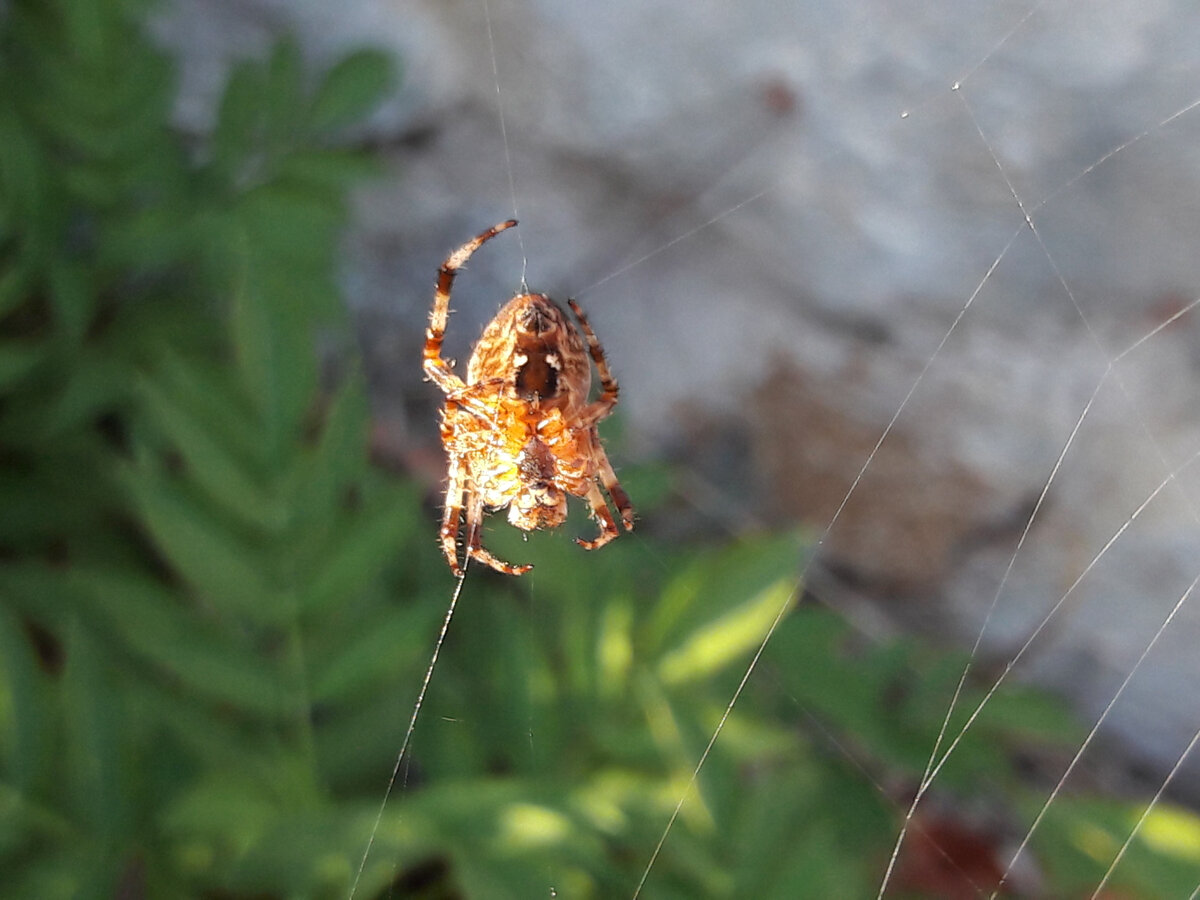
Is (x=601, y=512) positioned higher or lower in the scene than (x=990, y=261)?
lower

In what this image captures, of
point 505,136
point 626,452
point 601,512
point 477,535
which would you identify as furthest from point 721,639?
point 505,136

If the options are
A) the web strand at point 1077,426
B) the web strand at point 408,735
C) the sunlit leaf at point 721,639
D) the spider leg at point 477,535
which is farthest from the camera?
the web strand at point 1077,426

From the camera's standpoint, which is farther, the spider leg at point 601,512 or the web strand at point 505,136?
the web strand at point 505,136

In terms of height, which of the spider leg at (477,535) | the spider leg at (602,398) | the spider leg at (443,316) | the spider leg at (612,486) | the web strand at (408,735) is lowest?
the web strand at (408,735)

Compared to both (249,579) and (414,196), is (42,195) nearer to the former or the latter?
(249,579)

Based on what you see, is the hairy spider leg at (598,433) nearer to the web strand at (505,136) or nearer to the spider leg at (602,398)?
the spider leg at (602,398)

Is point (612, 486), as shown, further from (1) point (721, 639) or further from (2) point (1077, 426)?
(2) point (1077, 426)

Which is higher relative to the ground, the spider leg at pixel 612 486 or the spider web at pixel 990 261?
the spider web at pixel 990 261

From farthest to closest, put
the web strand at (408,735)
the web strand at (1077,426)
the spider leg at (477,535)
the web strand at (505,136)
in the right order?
the web strand at (505,136), the web strand at (1077,426), the spider leg at (477,535), the web strand at (408,735)

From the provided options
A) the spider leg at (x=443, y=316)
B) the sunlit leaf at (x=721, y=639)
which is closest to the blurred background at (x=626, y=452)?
the sunlit leaf at (x=721, y=639)
